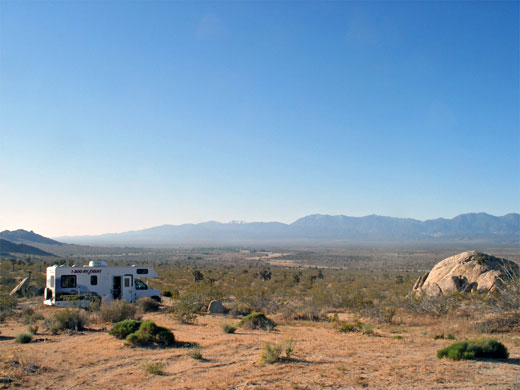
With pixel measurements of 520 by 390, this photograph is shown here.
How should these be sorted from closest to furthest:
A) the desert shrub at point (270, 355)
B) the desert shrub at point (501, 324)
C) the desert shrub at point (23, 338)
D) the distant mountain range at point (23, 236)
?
1. the desert shrub at point (270, 355)
2. the desert shrub at point (23, 338)
3. the desert shrub at point (501, 324)
4. the distant mountain range at point (23, 236)

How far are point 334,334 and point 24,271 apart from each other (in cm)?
3514

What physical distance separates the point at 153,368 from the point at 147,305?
13042mm

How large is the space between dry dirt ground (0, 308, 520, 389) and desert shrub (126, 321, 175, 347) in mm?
467

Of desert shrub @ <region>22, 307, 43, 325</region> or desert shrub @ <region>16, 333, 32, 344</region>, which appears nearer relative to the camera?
desert shrub @ <region>16, 333, 32, 344</region>

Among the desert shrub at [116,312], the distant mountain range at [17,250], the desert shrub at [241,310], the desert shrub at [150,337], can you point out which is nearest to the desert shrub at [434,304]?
the desert shrub at [241,310]

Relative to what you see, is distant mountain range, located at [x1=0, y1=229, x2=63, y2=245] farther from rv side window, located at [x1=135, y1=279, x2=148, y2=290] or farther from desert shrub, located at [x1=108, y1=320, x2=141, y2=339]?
desert shrub, located at [x1=108, y1=320, x2=141, y2=339]

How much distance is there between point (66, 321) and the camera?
51.4 ft

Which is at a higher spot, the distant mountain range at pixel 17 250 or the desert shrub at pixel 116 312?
the distant mountain range at pixel 17 250

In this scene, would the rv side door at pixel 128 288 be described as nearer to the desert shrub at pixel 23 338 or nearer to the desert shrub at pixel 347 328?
the desert shrub at pixel 23 338

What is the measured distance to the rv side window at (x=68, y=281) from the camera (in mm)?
21750

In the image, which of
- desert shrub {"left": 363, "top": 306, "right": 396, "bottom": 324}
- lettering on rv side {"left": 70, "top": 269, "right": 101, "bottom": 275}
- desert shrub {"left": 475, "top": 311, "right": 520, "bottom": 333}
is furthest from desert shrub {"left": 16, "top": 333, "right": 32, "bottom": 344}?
desert shrub {"left": 475, "top": 311, "right": 520, "bottom": 333}

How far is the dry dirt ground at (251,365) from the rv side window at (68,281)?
7.22m

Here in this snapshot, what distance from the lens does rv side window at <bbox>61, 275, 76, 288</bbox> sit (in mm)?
21750

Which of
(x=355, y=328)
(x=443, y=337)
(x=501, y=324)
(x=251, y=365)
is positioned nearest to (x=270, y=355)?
(x=251, y=365)
